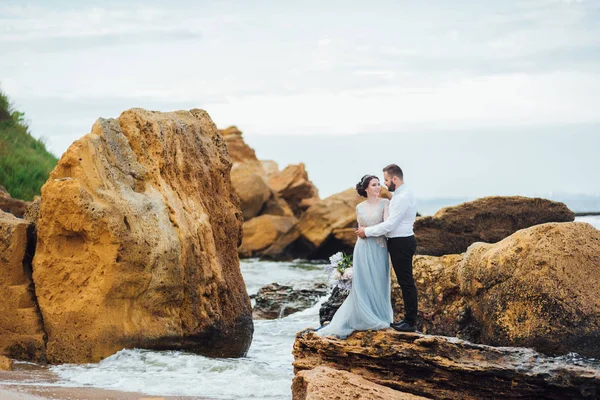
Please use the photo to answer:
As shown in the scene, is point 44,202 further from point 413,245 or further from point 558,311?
point 558,311

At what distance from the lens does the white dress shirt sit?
910cm

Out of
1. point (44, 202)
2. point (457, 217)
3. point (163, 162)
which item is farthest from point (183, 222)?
point (457, 217)

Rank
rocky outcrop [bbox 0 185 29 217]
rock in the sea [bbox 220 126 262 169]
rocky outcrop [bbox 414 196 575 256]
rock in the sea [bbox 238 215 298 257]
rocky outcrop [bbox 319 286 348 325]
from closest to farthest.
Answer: rocky outcrop [bbox 319 286 348 325] < rocky outcrop [bbox 414 196 575 256] < rocky outcrop [bbox 0 185 29 217] < rock in the sea [bbox 238 215 298 257] < rock in the sea [bbox 220 126 262 169]

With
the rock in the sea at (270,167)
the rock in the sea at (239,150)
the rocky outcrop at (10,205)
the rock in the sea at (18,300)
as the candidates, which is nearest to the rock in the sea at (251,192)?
the rock in the sea at (239,150)

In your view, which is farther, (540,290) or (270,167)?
(270,167)

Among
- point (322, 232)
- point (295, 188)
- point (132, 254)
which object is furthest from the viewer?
point (295, 188)

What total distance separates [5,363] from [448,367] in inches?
204

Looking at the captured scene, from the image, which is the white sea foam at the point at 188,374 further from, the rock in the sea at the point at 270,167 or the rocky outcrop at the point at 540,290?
the rock in the sea at the point at 270,167

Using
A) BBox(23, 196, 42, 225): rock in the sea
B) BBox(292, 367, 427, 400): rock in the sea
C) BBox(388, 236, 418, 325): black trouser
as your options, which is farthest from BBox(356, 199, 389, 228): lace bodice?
BBox(23, 196, 42, 225): rock in the sea

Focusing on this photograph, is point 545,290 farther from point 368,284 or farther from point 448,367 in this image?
point 368,284

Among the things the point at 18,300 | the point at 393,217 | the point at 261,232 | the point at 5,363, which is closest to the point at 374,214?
the point at 393,217

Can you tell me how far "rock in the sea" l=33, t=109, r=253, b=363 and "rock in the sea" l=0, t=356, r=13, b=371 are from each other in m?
0.58

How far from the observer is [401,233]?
9.20 m

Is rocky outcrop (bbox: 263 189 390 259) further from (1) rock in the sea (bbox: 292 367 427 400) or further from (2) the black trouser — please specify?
(1) rock in the sea (bbox: 292 367 427 400)
